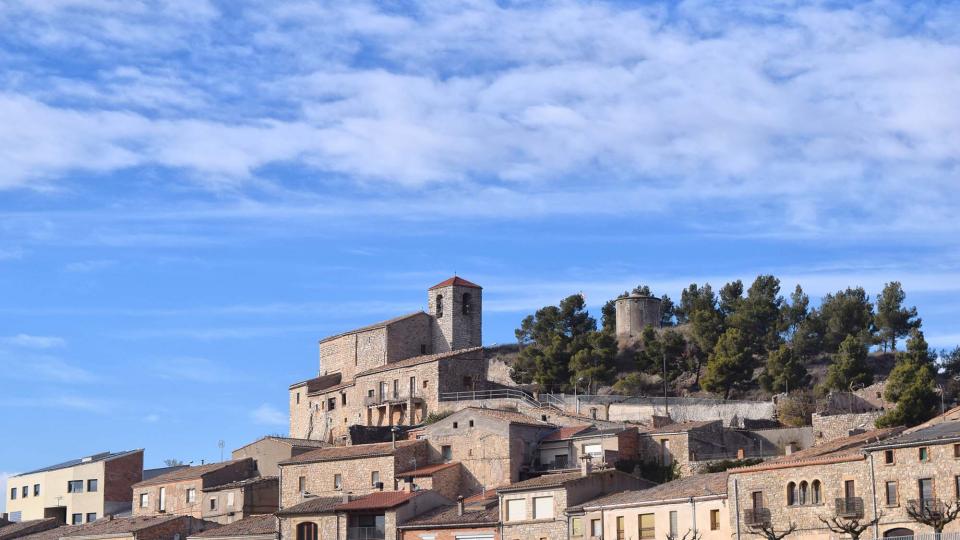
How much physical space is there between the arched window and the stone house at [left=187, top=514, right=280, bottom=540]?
1468 millimetres

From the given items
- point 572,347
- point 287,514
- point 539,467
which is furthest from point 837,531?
point 572,347

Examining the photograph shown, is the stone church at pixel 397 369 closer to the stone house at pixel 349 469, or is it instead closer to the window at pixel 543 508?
the stone house at pixel 349 469

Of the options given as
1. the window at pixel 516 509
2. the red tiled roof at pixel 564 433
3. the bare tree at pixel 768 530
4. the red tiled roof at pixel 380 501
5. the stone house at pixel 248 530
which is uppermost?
the red tiled roof at pixel 564 433

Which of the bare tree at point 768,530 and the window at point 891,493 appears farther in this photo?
the bare tree at point 768,530

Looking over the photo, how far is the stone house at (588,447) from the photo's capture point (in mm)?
64250

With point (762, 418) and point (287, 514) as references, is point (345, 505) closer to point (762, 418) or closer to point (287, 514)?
point (287, 514)

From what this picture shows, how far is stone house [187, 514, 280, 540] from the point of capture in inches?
2525

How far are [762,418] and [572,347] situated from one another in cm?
2175

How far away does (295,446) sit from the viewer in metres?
76.2

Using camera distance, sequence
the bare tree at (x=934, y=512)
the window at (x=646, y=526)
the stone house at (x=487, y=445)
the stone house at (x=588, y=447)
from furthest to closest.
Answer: the stone house at (x=487, y=445), the stone house at (x=588, y=447), the window at (x=646, y=526), the bare tree at (x=934, y=512)

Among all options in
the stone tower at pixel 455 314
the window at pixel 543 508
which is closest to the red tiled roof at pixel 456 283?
the stone tower at pixel 455 314

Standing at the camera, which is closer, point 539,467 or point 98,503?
point 539,467

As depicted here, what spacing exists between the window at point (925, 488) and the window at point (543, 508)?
610 inches

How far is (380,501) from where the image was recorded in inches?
2391
